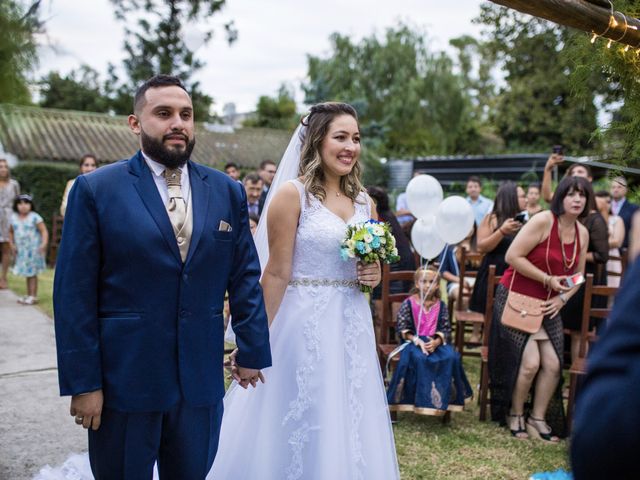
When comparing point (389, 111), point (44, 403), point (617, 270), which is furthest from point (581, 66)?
point (389, 111)

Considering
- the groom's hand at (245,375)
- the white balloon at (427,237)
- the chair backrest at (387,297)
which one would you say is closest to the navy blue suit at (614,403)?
the groom's hand at (245,375)

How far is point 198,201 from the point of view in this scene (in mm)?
2627

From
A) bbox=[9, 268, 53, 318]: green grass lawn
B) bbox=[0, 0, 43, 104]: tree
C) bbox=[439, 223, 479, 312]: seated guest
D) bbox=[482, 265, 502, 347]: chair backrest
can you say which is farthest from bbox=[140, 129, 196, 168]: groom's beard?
bbox=[9, 268, 53, 318]: green grass lawn

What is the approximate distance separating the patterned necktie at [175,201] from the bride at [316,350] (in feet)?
3.08

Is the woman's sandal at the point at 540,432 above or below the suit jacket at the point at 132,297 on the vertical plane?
below

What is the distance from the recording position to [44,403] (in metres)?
5.07

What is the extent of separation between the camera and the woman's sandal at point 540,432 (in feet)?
16.2

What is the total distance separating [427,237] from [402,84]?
86.1 feet

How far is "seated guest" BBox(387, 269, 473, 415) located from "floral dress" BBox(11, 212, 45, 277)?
6.65 meters

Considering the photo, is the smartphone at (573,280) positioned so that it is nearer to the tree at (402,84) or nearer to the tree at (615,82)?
the tree at (615,82)

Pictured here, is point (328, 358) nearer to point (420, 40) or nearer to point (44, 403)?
point (44, 403)

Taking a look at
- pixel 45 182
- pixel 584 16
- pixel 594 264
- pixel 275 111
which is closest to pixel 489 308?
pixel 594 264

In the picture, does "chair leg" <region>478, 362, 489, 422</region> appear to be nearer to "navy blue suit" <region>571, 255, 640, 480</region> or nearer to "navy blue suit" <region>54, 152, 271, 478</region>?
"navy blue suit" <region>54, 152, 271, 478</region>

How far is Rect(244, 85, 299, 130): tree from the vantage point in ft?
119
